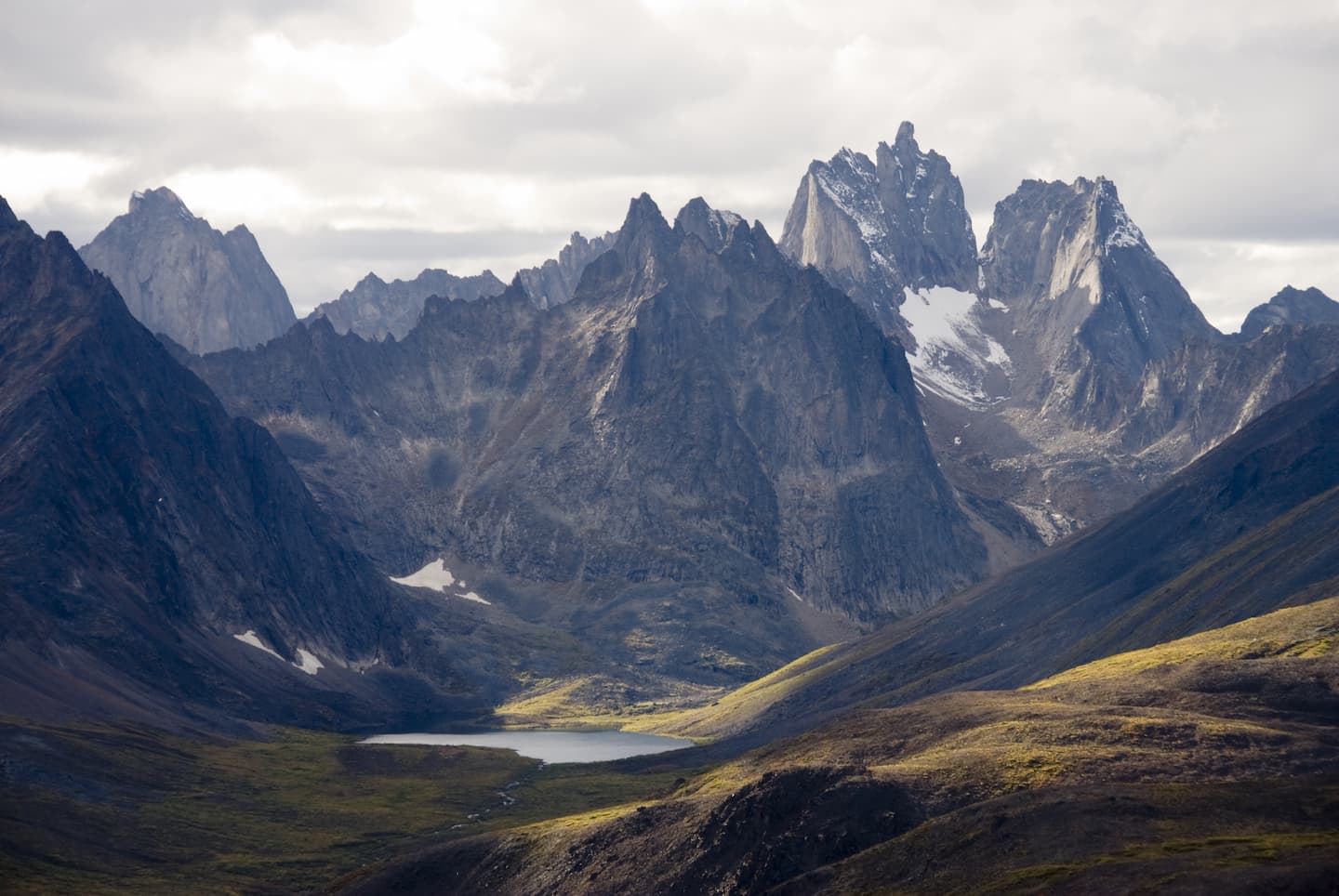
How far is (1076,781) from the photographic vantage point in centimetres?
19788

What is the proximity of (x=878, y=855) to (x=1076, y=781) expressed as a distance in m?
27.4

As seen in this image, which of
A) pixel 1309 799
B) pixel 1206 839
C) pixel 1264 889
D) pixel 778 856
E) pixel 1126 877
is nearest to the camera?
pixel 1264 889

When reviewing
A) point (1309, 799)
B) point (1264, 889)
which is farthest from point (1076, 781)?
point (1264, 889)

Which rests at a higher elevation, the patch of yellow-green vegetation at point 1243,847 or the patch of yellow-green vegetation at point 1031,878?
the patch of yellow-green vegetation at point 1243,847

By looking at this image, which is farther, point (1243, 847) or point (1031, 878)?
point (1031, 878)

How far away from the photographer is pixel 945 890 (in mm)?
170500

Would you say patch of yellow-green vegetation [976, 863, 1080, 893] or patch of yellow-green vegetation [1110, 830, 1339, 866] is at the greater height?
patch of yellow-green vegetation [1110, 830, 1339, 866]

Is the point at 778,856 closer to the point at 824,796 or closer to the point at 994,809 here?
the point at 824,796

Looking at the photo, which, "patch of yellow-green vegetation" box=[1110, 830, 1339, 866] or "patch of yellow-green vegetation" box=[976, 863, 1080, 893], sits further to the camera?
"patch of yellow-green vegetation" box=[976, 863, 1080, 893]

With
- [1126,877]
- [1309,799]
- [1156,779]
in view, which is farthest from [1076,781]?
[1126,877]

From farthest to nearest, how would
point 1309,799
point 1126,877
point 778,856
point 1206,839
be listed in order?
point 778,856 < point 1309,799 < point 1206,839 < point 1126,877

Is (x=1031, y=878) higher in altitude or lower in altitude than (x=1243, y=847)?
lower

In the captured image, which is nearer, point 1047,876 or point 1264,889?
point 1264,889

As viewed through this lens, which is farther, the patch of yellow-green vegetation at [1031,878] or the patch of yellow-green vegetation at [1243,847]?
the patch of yellow-green vegetation at [1031,878]
